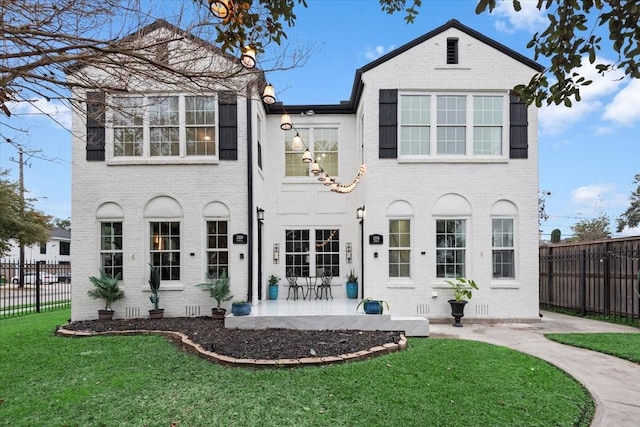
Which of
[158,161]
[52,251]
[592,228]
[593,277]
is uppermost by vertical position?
[158,161]

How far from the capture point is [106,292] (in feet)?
32.0

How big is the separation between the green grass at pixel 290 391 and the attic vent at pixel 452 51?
741 centimetres

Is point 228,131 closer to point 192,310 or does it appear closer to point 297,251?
point 297,251

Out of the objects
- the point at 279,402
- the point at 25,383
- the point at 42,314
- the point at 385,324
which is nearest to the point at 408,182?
the point at 385,324

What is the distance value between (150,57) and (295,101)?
732 cm

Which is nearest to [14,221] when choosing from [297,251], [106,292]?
[106,292]

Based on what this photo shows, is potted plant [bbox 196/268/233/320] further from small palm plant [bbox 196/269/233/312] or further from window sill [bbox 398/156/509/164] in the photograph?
window sill [bbox 398/156/509/164]

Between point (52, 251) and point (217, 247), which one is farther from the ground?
point (217, 247)

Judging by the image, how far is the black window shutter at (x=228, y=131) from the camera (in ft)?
33.6

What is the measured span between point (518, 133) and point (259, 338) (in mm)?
8440

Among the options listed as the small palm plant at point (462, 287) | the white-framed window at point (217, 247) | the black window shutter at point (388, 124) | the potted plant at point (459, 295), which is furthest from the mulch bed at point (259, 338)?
the black window shutter at point (388, 124)

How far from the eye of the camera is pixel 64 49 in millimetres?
4328

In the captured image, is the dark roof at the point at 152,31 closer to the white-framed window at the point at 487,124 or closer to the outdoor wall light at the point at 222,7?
the outdoor wall light at the point at 222,7

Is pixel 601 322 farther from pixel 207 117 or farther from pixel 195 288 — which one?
pixel 207 117
